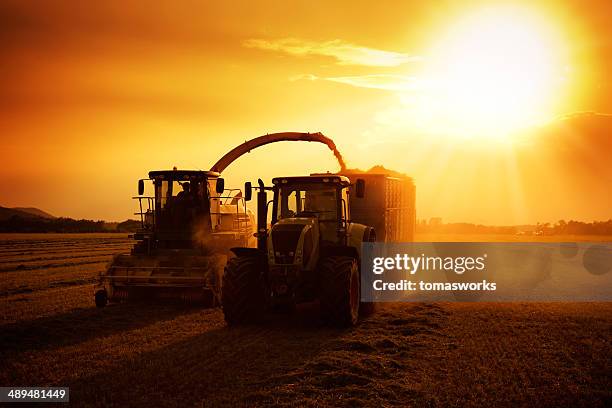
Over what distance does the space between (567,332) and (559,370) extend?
3382mm

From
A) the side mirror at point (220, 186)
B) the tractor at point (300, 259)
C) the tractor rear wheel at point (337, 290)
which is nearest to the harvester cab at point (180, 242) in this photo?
the side mirror at point (220, 186)

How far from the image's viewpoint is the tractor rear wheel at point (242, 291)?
12.2 m

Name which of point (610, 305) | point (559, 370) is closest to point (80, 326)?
point (559, 370)

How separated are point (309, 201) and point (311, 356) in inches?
166

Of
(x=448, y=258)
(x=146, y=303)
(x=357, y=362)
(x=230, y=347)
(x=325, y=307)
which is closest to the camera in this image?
(x=357, y=362)

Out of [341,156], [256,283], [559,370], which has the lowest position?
[559,370]


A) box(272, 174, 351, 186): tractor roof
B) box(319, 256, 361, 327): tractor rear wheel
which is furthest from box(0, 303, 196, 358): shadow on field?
box(272, 174, 351, 186): tractor roof

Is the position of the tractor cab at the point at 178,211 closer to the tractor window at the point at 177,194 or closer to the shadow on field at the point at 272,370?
the tractor window at the point at 177,194

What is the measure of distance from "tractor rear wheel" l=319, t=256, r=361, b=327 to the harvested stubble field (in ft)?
1.05

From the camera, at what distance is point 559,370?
9.19 metres

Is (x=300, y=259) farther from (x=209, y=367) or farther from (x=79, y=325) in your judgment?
(x=79, y=325)

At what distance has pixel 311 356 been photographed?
995 cm

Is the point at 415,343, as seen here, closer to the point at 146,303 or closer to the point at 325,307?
the point at 325,307

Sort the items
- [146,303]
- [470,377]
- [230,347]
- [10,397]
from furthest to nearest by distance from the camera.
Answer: [146,303] < [230,347] < [470,377] < [10,397]
